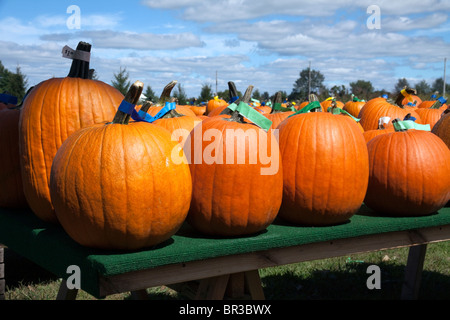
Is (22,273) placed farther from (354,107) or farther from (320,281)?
(354,107)

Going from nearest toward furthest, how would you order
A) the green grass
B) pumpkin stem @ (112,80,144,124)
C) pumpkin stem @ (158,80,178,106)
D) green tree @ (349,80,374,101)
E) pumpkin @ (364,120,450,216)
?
pumpkin stem @ (112,80,144,124), pumpkin @ (364,120,450,216), pumpkin stem @ (158,80,178,106), the green grass, green tree @ (349,80,374,101)

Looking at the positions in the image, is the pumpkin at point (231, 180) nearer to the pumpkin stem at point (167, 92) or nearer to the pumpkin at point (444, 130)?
the pumpkin stem at point (167, 92)

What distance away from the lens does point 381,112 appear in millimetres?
6406

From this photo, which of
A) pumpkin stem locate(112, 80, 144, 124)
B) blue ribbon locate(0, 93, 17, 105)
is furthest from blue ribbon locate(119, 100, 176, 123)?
blue ribbon locate(0, 93, 17, 105)

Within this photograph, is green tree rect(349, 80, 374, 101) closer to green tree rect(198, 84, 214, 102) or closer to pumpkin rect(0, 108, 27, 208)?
green tree rect(198, 84, 214, 102)

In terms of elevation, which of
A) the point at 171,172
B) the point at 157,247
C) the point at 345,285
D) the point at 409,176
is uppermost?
the point at 171,172

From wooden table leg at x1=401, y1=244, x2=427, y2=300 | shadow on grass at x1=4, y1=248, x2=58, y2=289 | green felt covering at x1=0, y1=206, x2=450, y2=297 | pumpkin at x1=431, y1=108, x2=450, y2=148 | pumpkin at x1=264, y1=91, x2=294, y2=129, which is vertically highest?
pumpkin at x1=264, y1=91, x2=294, y2=129

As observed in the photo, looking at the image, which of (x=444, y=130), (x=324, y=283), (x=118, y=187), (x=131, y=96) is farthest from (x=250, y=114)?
(x=324, y=283)

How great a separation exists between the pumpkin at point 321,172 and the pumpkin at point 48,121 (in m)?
1.05

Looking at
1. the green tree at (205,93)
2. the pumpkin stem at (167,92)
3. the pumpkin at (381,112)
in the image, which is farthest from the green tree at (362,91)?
the pumpkin stem at (167,92)

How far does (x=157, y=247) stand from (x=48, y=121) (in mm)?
907

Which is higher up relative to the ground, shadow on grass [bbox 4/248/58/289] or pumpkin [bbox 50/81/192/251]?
pumpkin [bbox 50/81/192/251]

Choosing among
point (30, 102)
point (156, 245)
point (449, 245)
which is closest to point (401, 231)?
point (156, 245)

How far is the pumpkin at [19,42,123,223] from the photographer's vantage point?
8.47 feet
